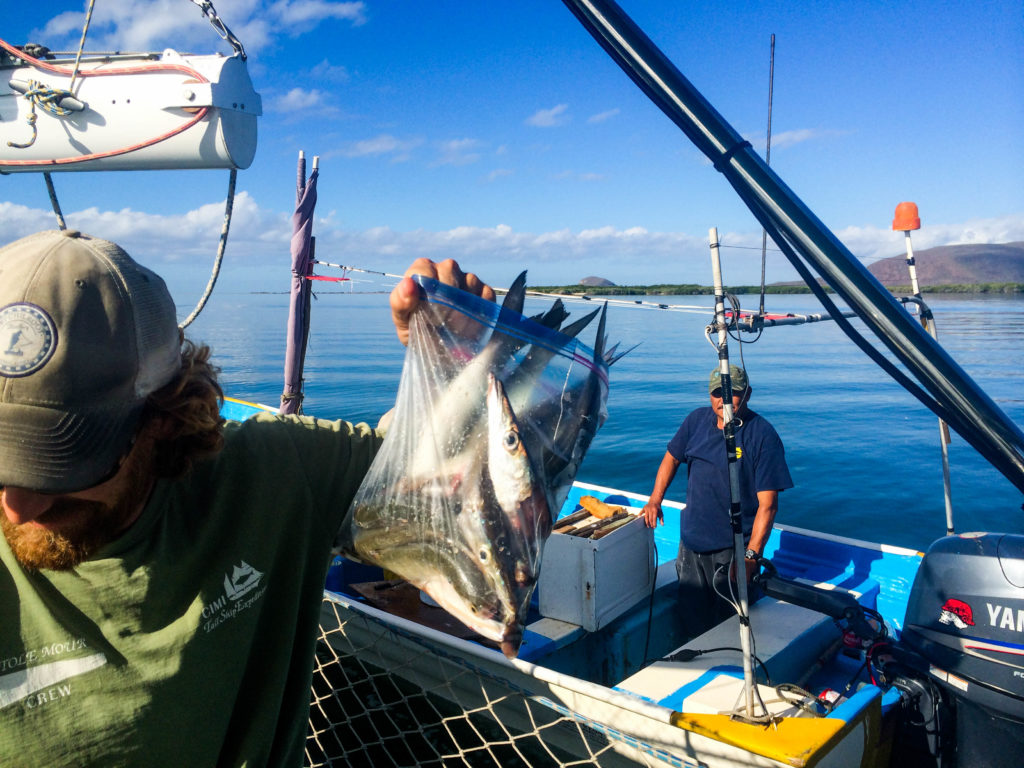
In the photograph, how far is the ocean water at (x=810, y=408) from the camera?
10.0 meters

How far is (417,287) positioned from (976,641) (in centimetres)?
277

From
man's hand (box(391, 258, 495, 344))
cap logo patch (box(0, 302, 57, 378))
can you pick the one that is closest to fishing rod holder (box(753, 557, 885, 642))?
man's hand (box(391, 258, 495, 344))

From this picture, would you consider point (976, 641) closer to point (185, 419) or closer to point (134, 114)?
point (185, 419)

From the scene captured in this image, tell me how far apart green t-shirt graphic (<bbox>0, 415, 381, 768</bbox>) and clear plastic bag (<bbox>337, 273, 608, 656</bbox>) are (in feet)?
0.70

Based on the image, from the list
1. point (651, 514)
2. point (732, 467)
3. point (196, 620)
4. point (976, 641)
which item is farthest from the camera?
point (651, 514)

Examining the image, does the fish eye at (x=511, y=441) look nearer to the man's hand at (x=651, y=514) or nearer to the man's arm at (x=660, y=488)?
the man's hand at (x=651, y=514)

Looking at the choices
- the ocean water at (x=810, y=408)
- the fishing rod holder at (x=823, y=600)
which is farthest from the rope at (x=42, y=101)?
the fishing rod holder at (x=823, y=600)

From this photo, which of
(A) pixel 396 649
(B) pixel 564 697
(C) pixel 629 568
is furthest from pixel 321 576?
(C) pixel 629 568

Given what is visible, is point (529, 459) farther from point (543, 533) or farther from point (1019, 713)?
point (1019, 713)

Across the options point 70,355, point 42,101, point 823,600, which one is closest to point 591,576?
point 823,600

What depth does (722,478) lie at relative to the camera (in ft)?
14.2

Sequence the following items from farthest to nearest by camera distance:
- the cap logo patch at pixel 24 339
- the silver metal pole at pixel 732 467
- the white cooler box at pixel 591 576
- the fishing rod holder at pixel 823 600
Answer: the white cooler box at pixel 591 576 < the fishing rod holder at pixel 823 600 < the silver metal pole at pixel 732 467 < the cap logo patch at pixel 24 339

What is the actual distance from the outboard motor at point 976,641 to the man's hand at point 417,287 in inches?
102

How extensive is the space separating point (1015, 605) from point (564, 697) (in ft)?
6.04
